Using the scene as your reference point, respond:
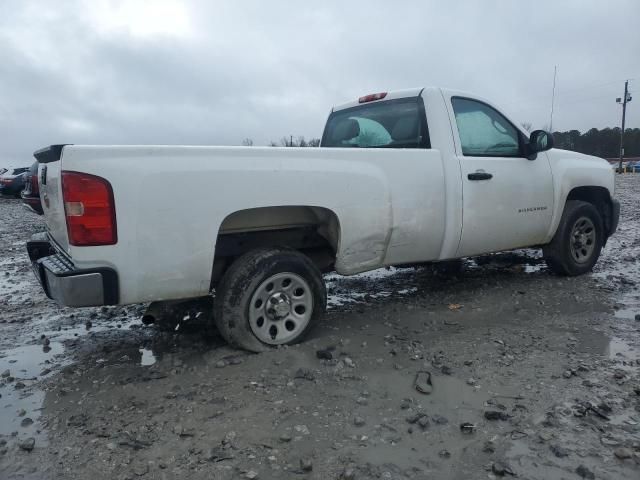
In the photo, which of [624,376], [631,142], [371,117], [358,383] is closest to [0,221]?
[371,117]

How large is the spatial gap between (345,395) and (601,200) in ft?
14.8

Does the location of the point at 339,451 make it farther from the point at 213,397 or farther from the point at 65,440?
the point at 65,440

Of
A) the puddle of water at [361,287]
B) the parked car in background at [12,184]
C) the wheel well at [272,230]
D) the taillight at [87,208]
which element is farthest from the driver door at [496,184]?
the parked car in background at [12,184]

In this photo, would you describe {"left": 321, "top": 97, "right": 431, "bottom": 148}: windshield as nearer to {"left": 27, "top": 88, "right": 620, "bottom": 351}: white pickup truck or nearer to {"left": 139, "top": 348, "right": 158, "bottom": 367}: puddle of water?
{"left": 27, "top": 88, "right": 620, "bottom": 351}: white pickup truck

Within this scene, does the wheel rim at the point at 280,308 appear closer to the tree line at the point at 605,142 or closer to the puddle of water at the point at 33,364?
the puddle of water at the point at 33,364

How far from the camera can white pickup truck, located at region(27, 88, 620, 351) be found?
2.93 m

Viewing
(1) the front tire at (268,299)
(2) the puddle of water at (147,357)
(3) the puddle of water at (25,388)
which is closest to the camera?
(3) the puddle of water at (25,388)

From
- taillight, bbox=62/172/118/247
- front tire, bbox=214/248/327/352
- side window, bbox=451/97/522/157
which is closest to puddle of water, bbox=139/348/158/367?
front tire, bbox=214/248/327/352

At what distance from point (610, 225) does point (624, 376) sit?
3290mm

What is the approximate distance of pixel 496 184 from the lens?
15.0 ft

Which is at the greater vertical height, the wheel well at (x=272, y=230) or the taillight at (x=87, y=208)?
the taillight at (x=87, y=208)

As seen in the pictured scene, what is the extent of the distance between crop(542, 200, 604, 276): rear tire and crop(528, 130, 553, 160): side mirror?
86 cm

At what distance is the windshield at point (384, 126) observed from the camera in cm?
446

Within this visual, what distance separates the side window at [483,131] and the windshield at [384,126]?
38 cm
